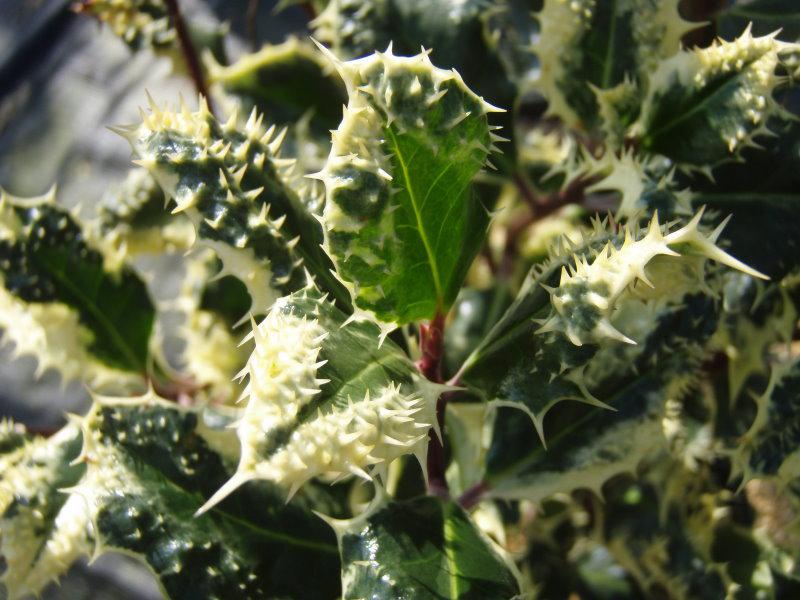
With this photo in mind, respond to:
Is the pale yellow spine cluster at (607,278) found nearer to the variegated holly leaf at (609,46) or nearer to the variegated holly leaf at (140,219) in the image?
the variegated holly leaf at (609,46)

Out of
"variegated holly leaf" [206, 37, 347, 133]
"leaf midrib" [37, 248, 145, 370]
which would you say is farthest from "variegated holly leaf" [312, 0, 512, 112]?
"leaf midrib" [37, 248, 145, 370]

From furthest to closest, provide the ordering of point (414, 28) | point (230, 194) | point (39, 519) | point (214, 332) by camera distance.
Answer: point (214, 332) < point (414, 28) < point (39, 519) < point (230, 194)

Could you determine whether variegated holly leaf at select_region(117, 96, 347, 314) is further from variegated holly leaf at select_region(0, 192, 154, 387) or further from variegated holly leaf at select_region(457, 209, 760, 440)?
variegated holly leaf at select_region(0, 192, 154, 387)

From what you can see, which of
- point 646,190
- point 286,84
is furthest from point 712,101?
point 286,84

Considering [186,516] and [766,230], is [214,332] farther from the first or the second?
[766,230]

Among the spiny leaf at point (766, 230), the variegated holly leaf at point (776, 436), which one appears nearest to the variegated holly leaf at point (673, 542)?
the variegated holly leaf at point (776, 436)

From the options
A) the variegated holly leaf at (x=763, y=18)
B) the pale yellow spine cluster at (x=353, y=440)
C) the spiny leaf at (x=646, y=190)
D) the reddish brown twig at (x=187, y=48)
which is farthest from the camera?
the reddish brown twig at (x=187, y=48)

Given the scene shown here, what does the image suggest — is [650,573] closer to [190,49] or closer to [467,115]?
[467,115]

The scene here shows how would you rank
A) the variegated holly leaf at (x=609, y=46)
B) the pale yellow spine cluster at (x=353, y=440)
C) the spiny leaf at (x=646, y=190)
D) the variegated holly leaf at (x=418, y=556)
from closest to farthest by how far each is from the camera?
the pale yellow spine cluster at (x=353, y=440), the variegated holly leaf at (x=418, y=556), the spiny leaf at (x=646, y=190), the variegated holly leaf at (x=609, y=46)
